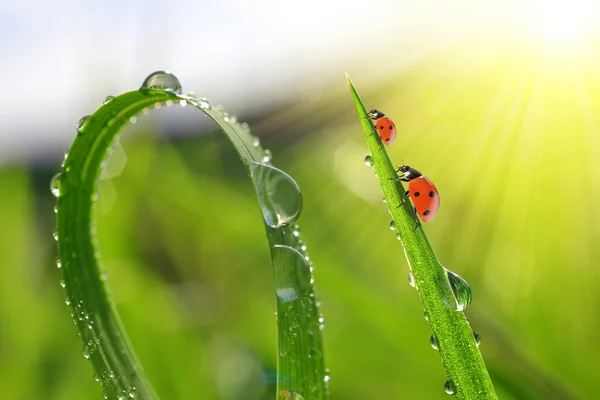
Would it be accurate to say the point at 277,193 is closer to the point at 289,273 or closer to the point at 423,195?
the point at 289,273

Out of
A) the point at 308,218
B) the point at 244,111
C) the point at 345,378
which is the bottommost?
the point at 345,378

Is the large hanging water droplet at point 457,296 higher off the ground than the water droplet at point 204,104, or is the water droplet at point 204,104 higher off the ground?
the water droplet at point 204,104

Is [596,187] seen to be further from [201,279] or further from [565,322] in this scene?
[201,279]

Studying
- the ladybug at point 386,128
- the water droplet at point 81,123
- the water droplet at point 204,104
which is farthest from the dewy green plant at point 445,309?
the ladybug at point 386,128

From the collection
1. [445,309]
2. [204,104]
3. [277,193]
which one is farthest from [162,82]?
[445,309]

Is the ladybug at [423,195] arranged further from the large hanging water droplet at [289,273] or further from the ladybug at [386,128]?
the large hanging water droplet at [289,273]

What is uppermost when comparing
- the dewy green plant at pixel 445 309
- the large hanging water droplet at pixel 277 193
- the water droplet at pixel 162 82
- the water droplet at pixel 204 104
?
the water droplet at pixel 162 82

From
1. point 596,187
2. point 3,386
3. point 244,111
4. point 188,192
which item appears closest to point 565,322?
point 596,187
